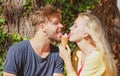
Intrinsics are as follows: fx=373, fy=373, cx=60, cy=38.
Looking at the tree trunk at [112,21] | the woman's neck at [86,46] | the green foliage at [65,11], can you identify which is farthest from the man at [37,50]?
the tree trunk at [112,21]

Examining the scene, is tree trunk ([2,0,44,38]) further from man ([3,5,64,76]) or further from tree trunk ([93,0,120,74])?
tree trunk ([93,0,120,74])

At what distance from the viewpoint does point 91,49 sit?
11.2 ft

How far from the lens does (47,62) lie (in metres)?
3.56

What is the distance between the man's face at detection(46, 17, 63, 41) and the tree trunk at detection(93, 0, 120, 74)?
2.64 m

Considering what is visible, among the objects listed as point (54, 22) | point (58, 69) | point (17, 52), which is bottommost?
point (58, 69)

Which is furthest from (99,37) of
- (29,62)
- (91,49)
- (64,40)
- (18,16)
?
(18,16)

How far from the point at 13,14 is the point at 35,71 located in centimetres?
120

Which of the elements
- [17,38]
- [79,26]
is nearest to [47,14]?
[79,26]

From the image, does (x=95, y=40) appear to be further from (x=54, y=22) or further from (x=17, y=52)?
(x=17, y=52)

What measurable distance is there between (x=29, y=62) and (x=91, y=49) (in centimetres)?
59

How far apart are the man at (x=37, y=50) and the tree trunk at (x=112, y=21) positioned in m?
2.64

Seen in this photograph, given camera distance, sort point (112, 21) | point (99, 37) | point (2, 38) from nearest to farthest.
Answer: point (99, 37), point (2, 38), point (112, 21)

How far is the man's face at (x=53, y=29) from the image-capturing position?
343 centimetres

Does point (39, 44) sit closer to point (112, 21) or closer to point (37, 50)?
point (37, 50)
